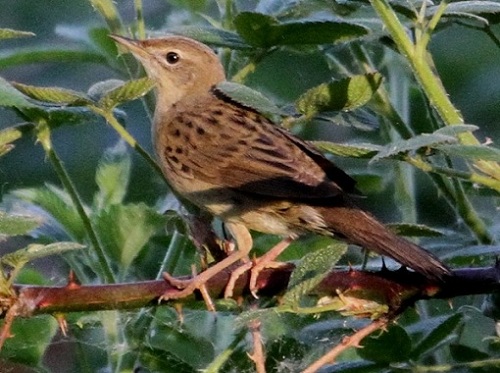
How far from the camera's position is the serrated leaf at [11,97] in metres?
1.62

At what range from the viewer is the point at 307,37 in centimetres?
187

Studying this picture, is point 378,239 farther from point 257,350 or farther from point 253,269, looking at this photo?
point 257,350

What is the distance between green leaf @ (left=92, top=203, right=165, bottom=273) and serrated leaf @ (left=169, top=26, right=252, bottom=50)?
29cm

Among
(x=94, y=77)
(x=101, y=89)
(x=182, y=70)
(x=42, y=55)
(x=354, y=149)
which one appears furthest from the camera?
(x=94, y=77)

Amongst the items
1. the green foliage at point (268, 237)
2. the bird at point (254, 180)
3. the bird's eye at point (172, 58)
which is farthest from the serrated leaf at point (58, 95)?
the bird's eye at point (172, 58)

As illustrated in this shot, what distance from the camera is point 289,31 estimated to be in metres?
1.87

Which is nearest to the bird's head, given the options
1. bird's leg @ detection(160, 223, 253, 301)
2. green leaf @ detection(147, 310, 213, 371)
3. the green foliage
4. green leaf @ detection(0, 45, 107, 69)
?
the green foliage

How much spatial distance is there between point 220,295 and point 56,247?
0.99 feet

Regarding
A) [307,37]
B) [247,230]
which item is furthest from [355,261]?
[307,37]

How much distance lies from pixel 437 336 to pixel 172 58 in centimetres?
140

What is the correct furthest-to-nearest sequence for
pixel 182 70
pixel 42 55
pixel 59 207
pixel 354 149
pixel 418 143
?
1. pixel 182 70
2. pixel 42 55
3. pixel 59 207
4. pixel 354 149
5. pixel 418 143

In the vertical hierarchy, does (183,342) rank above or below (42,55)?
below

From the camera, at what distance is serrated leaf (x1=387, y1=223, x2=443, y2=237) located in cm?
181

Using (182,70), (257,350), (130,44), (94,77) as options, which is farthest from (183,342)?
(94,77)
